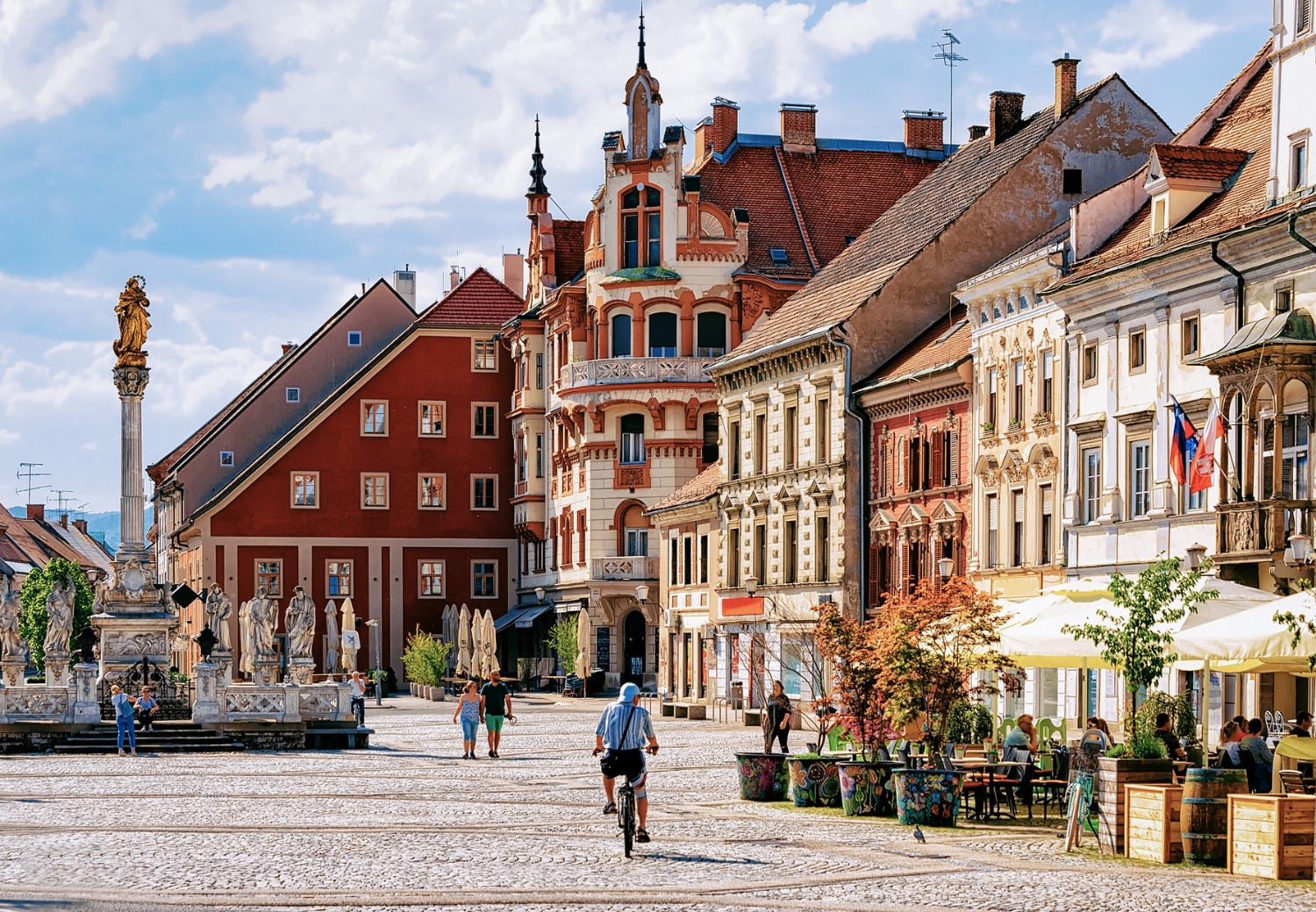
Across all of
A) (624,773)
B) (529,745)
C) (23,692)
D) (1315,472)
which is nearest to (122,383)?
(23,692)

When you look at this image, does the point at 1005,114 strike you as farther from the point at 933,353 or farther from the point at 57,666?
the point at 57,666

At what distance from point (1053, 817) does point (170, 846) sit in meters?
11.0

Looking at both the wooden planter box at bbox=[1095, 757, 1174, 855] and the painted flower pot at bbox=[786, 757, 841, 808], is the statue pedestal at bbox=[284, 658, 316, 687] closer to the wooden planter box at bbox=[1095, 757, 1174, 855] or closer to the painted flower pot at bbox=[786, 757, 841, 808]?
the painted flower pot at bbox=[786, 757, 841, 808]

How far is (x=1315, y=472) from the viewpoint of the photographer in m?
35.9

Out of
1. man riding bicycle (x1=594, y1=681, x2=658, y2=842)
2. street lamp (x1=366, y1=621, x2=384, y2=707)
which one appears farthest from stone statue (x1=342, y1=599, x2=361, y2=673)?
man riding bicycle (x1=594, y1=681, x2=658, y2=842)

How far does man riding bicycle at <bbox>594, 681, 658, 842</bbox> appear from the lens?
23641mm

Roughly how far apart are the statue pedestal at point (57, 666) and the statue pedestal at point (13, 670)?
5.24 feet

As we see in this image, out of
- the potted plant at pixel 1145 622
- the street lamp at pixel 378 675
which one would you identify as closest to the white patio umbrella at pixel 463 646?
the street lamp at pixel 378 675

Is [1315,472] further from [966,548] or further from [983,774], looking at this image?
[966,548]

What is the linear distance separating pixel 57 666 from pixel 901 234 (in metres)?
25.5

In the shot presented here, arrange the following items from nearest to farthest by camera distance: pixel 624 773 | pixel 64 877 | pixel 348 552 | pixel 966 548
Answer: pixel 64 877, pixel 624 773, pixel 966 548, pixel 348 552

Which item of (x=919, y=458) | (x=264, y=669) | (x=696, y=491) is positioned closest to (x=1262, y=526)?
(x=919, y=458)

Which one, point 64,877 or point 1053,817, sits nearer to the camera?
point 64,877

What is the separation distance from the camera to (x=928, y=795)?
26.8 m
